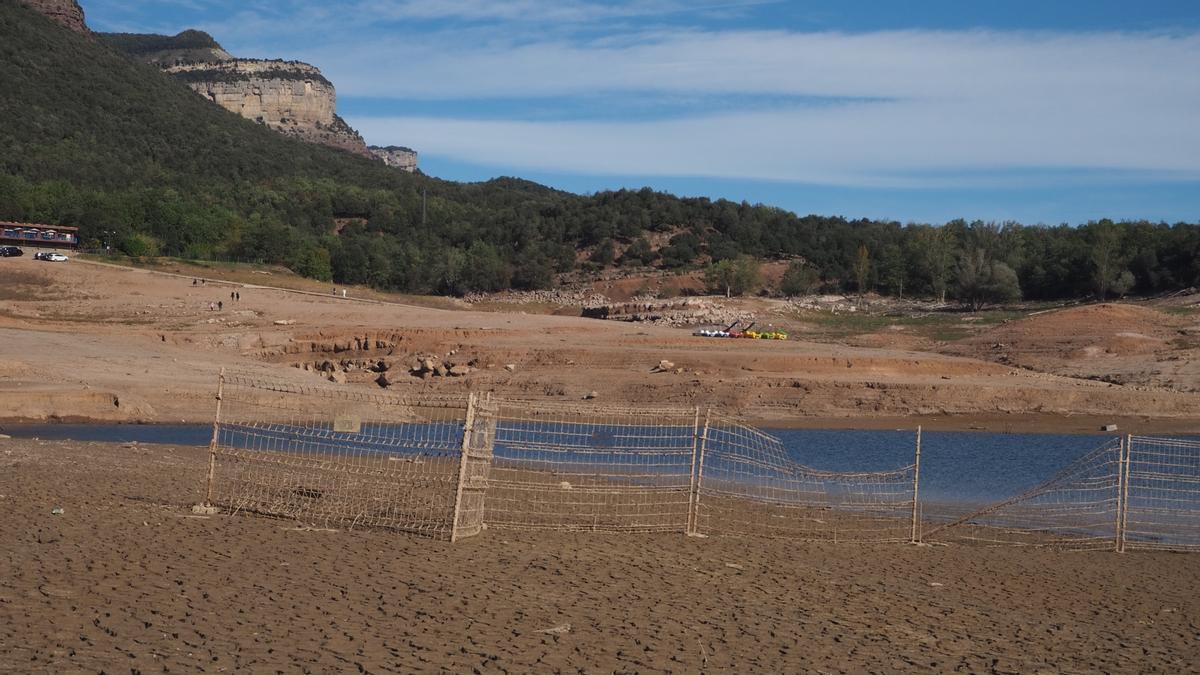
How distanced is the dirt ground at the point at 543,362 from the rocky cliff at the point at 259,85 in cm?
11844

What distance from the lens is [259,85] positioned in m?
169

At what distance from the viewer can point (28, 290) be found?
47938 mm

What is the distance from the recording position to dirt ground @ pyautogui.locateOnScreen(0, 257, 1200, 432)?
97.1 feet

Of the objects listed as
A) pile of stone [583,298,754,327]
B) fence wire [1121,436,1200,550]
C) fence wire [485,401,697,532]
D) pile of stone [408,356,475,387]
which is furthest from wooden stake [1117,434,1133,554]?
pile of stone [583,298,754,327]

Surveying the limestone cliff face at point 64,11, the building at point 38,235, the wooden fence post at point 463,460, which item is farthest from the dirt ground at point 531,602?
the limestone cliff face at point 64,11

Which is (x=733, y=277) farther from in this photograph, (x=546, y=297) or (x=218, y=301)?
(x=218, y=301)

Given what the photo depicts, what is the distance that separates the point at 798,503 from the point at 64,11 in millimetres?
112105

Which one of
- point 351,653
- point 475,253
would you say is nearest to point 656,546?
point 351,653

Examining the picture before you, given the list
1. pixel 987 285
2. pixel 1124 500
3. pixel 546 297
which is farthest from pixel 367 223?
pixel 1124 500

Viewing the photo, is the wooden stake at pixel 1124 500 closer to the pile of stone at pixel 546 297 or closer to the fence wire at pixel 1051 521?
the fence wire at pixel 1051 521

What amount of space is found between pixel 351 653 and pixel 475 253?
243 ft

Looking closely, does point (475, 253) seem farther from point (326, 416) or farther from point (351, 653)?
point (351, 653)

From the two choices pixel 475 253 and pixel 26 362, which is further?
pixel 475 253

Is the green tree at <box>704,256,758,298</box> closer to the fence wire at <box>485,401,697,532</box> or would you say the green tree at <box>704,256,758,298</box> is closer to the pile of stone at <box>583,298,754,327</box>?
the pile of stone at <box>583,298,754,327</box>
